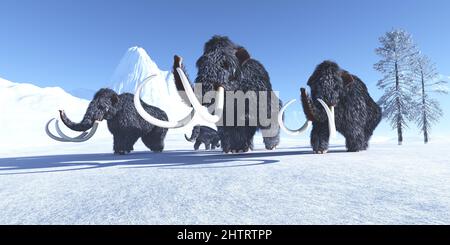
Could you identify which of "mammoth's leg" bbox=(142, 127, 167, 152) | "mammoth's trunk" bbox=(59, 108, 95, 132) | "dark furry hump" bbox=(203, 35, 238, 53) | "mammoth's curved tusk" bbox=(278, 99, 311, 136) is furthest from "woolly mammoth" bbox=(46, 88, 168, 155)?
"mammoth's curved tusk" bbox=(278, 99, 311, 136)

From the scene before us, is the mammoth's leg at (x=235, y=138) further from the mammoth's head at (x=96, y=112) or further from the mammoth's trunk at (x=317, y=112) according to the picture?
the mammoth's head at (x=96, y=112)

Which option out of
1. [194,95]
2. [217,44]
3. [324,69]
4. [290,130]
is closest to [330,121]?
[290,130]

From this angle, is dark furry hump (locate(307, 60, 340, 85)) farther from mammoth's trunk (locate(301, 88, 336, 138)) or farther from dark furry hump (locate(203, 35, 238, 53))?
dark furry hump (locate(203, 35, 238, 53))

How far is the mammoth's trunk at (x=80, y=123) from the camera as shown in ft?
19.8

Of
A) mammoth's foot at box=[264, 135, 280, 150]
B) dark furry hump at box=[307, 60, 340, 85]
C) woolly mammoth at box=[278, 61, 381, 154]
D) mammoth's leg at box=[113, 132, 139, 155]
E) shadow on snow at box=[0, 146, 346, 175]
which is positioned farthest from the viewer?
mammoth's foot at box=[264, 135, 280, 150]

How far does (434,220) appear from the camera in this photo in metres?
1.59

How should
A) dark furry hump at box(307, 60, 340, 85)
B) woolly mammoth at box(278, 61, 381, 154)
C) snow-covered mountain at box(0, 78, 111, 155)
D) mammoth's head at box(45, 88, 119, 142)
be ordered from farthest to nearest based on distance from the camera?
1. snow-covered mountain at box(0, 78, 111, 155)
2. mammoth's head at box(45, 88, 119, 142)
3. dark furry hump at box(307, 60, 340, 85)
4. woolly mammoth at box(278, 61, 381, 154)

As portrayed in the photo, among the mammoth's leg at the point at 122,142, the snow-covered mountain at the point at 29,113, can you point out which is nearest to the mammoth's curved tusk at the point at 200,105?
the mammoth's leg at the point at 122,142

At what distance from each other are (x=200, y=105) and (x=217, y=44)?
5.94 feet

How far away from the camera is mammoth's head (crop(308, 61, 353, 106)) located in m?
5.62

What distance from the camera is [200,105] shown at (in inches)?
178

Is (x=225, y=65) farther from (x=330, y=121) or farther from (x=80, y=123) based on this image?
(x=80, y=123)

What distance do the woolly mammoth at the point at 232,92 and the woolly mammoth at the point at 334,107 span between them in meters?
1.06
